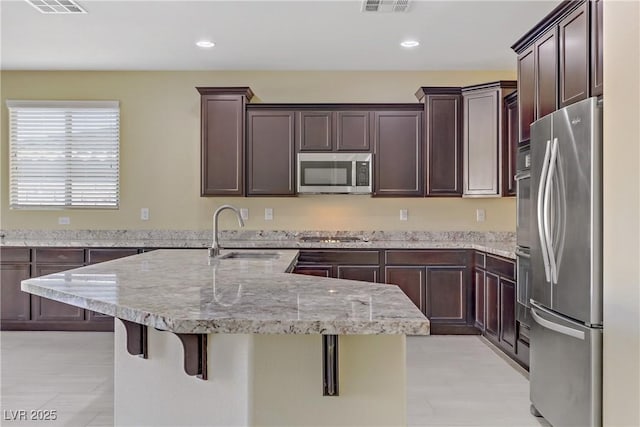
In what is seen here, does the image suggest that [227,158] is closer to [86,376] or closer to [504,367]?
[86,376]

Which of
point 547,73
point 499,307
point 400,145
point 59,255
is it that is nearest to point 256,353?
point 547,73

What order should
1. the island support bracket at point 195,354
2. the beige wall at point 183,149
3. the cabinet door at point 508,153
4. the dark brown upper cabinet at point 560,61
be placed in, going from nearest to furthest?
the island support bracket at point 195,354 → the dark brown upper cabinet at point 560,61 → the cabinet door at point 508,153 → the beige wall at point 183,149

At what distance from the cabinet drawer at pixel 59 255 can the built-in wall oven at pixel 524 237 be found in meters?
3.96

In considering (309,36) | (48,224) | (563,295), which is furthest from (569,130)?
(48,224)

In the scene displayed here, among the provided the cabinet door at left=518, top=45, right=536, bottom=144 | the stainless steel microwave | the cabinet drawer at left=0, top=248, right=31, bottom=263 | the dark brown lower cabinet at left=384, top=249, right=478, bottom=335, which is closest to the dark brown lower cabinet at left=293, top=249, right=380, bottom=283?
the dark brown lower cabinet at left=384, top=249, right=478, bottom=335

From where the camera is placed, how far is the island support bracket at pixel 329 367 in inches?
58.5

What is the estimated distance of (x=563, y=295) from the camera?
7.64 feet

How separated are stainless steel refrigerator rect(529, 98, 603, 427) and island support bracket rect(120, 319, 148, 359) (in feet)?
6.45

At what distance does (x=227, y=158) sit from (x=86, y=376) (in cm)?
237

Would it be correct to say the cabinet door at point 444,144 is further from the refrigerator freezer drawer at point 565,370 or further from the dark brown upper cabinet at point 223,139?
the refrigerator freezer drawer at point 565,370

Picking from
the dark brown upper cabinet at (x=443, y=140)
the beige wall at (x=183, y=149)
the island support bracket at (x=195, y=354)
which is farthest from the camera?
the beige wall at (x=183, y=149)

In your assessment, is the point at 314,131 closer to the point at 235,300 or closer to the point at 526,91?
the point at 526,91

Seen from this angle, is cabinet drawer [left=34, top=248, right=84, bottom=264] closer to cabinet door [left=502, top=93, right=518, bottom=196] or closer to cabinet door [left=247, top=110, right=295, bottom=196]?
cabinet door [left=247, top=110, right=295, bottom=196]

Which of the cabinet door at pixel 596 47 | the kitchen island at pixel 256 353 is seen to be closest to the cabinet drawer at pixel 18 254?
the kitchen island at pixel 256 353
